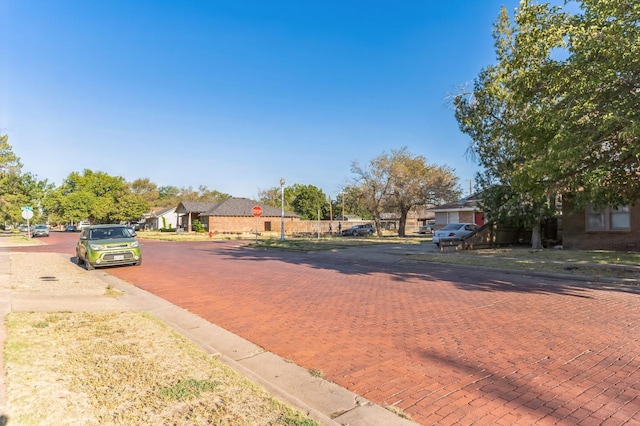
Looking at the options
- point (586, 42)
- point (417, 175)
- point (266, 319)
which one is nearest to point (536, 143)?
point (586, 42)

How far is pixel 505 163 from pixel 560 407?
777 inches

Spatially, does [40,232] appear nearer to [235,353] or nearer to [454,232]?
[454,232]

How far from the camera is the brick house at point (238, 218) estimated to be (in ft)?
185

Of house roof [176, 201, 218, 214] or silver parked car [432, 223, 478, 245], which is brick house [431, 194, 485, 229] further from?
house roof [176, 201, 218, 214]

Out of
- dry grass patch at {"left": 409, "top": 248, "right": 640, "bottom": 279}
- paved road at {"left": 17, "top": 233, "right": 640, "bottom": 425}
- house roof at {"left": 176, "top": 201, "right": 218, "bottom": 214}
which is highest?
house roof at {"left": 176, "top": 201, "right": 218, "bottom": 214}

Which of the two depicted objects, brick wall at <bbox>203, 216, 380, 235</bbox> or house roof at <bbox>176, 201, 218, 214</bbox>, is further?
house roof at <bbox>176, 201, 218, 214</bbox>

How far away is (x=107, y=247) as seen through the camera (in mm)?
14062

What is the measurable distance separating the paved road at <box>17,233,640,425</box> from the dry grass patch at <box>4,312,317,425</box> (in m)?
1.09

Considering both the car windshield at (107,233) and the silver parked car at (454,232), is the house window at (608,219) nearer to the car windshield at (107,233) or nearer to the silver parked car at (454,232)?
the silver parked car at (454,232)

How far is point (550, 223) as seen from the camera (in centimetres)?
2417

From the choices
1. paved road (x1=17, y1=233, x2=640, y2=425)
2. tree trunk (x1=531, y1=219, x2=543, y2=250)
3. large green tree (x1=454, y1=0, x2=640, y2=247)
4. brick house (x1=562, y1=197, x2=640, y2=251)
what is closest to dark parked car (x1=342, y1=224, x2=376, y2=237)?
tree trunk (x1=531, y1=219, x2=543, y2=250)

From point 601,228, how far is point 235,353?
2122 cm

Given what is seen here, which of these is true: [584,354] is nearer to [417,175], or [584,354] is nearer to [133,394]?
[133,394]

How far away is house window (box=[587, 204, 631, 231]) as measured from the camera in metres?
19.1
